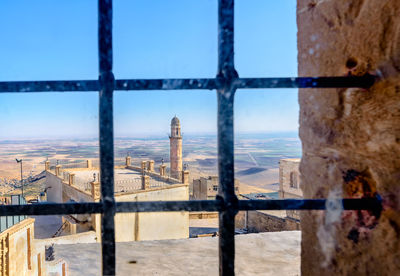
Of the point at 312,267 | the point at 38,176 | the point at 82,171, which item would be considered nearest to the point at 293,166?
the point at 82,171

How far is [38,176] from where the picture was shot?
23562mm

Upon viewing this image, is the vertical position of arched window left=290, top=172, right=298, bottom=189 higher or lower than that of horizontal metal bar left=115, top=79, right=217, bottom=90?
lower

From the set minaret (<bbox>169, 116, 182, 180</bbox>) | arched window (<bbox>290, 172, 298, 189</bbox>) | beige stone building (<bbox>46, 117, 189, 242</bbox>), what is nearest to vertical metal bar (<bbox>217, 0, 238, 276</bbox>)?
beige stone building (<bbox>46, 117, 189, 242</bbox>)

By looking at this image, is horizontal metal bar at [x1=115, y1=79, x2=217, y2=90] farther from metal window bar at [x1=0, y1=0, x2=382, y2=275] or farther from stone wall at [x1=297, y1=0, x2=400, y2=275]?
stone wall at [x1=297, y1=0, x2=400, y2=275]

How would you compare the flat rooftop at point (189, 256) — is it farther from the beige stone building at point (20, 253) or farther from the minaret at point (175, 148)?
the minaret at point (175, 148)

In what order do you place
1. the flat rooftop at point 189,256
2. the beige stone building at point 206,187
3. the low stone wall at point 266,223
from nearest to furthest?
the flat rooftop at point 189,256 → the low stone wall at point 266,223 → the beige stone building at point 206,187

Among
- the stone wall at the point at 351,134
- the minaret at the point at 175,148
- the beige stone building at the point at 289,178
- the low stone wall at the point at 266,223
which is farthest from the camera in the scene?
the minaret at the point at 175,148

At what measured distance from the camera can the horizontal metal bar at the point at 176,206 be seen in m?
0.75

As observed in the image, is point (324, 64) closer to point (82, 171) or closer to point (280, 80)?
point (280, 80)

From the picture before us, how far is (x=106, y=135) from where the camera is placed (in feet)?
2.50

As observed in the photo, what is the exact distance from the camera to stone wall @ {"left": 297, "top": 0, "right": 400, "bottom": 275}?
719 millimetres

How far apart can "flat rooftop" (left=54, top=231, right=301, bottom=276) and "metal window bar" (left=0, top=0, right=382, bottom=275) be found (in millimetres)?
1279

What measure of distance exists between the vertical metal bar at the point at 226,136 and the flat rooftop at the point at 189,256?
4.14 ft

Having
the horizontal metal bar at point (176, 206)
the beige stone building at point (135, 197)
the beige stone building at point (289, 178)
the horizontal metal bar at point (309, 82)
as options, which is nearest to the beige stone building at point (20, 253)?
the beige stone building at point (135, 197)
